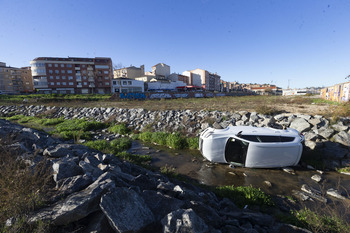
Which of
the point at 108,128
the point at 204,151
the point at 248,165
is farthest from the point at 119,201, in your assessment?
the point at 108,128

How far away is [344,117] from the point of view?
9.42 m

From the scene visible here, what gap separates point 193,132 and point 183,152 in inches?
99.0

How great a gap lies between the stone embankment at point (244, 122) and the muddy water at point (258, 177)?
5.11 ft

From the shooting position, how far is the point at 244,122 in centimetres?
Answer: 1120

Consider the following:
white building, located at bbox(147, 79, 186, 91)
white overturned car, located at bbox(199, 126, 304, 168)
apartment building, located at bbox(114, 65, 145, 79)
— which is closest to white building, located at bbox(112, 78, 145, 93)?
white building, located at bbox(147, 79, 186, 91)

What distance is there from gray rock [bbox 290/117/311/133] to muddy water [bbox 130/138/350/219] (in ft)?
9.43

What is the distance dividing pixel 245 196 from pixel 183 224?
3.48 meters

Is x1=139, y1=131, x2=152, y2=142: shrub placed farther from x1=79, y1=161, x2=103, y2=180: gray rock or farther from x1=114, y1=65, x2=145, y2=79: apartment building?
x1=114, y1=65, x2=145, y2=79: apartment building

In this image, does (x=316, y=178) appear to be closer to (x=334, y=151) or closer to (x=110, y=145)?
(x=334, y=151)

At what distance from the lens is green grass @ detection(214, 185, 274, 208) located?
470cm

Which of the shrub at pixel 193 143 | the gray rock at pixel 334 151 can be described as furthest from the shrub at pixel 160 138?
the gray rock at pixel 334 151

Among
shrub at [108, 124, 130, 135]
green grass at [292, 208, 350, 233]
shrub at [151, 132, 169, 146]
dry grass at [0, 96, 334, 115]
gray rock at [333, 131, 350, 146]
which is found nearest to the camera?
green grass at [292, 208, 350, 233]

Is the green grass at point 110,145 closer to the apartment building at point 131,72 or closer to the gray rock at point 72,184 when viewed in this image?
the gray rock at point 72,184

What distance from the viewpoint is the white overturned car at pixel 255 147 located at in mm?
6699
